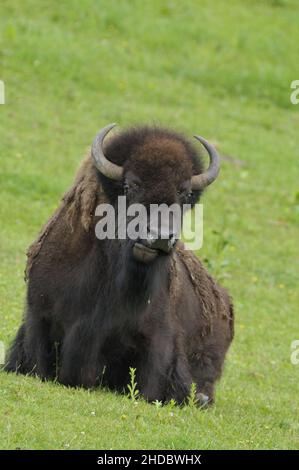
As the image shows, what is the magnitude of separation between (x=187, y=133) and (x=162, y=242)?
69.3 inches

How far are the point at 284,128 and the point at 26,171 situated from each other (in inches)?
312

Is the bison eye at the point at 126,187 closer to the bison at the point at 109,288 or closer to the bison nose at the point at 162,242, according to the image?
the bison at the point at 109,288

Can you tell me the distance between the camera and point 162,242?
324 inches

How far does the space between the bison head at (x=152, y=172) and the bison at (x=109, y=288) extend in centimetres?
1

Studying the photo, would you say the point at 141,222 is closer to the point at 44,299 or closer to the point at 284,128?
the point at 44,299

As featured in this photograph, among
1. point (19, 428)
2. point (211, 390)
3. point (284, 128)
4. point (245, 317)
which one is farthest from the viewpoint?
point (284, 128)

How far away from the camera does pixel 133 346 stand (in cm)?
907

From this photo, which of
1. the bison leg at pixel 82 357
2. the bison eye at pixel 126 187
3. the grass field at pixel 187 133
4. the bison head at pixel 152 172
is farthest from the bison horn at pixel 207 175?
the grass field at pixel 187 133

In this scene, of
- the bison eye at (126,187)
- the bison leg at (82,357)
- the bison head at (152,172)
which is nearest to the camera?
the bison head at (152,172)

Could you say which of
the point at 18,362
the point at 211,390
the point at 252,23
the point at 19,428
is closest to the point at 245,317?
the point at 211,390

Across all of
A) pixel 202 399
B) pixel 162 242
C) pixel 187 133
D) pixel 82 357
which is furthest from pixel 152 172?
pixel 202 399

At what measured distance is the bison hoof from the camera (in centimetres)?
968

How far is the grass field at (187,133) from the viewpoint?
789 cm

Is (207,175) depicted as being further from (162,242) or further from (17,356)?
(17,356)
